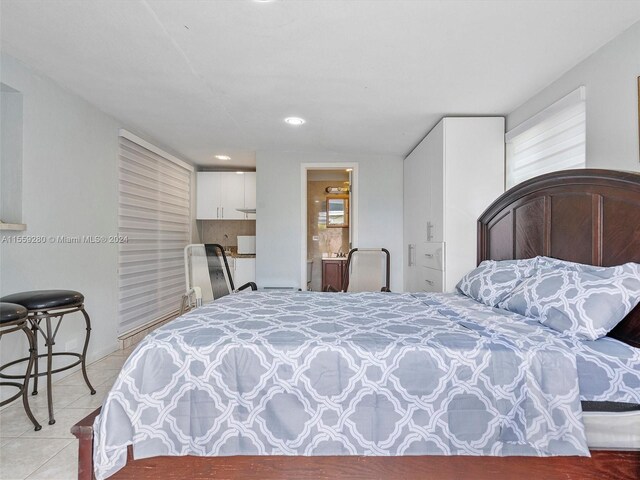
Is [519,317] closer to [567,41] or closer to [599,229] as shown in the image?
[599,229]

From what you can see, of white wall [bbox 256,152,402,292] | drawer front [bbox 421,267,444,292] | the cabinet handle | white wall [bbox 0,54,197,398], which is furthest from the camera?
white wall [bbox 256,152,402,292]

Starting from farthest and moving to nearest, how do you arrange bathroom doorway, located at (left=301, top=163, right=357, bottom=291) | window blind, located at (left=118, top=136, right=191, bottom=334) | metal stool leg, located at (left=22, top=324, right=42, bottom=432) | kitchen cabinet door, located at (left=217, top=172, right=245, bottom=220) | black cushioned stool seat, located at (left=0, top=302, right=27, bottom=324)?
1. bathroom doorway, located at (left=301, top=163, right=357, bottom=291)
2. kitchen cabinet door, located at (left=217, top=172, right=245, bottom=220)
3. window blind, located at (left=118, top=136, right=191, bottom=334)
4. metal stool leg, located at (left=22, top=324, right=42, bottom=432)
5. black cushioned stool seat, located at (left=0, top=302, right=27, bottom=324)

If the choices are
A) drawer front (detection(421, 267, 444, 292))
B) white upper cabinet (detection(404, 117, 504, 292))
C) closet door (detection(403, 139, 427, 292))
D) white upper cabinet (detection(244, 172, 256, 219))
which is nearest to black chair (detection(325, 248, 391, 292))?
closet door (detection(403, 139, 427, 292))

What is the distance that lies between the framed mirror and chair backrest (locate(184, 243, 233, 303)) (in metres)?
2.90

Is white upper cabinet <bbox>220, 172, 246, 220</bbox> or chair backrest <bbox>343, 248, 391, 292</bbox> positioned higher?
white upper cabinet <bbox>220, 172, 246, 220</bbox>

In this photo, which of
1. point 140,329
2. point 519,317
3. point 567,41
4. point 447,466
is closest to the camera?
point 447,466

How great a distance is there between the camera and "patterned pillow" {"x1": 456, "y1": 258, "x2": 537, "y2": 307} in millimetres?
1979

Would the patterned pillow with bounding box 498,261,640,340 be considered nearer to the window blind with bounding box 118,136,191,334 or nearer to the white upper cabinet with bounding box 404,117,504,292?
the white upper cabinet with bounding box 404,117,504,292

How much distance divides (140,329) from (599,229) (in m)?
4.20

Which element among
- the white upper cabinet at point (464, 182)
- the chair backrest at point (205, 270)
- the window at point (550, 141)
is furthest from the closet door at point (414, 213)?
the chair backrest at point (205, 270)

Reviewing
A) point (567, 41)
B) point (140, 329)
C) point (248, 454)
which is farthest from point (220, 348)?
point (140, 329)

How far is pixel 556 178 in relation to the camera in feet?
6.59

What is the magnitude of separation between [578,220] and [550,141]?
0.86 meters

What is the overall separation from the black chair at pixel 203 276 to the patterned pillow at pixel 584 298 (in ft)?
7.53
